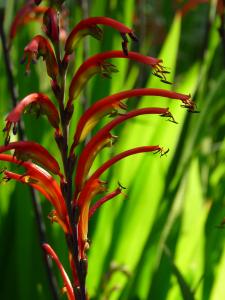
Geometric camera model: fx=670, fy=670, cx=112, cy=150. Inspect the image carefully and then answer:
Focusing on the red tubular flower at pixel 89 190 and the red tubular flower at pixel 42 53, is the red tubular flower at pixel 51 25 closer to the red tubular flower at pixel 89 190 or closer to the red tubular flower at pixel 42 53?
the red tubular flower at pixel 42 53

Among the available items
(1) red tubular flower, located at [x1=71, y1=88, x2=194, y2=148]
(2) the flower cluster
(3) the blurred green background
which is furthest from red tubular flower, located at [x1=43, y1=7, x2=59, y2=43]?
(3) the blurred green background

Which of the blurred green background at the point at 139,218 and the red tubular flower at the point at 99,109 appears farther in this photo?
the blurred green background at the point at 139,218

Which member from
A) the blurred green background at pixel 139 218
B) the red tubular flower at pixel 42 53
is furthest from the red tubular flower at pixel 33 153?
the blurred green background at pixel 139 218

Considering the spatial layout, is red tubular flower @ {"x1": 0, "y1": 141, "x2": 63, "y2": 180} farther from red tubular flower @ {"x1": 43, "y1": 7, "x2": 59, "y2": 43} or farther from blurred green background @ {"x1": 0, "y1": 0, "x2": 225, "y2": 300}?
blurred green background @ {"x1": 0, "y1": 0, "x2": 225, "y2": 300}

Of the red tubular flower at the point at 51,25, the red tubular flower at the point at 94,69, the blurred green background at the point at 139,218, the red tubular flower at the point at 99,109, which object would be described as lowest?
the blurred green background at the point at 139,218

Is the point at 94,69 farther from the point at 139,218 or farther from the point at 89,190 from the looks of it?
the point at 139,218

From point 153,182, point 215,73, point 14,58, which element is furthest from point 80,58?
point 215,73

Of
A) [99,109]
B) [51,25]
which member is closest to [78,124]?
[99,109]

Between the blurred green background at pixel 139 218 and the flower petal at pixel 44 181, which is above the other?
the flower petal at pixel 44 181
